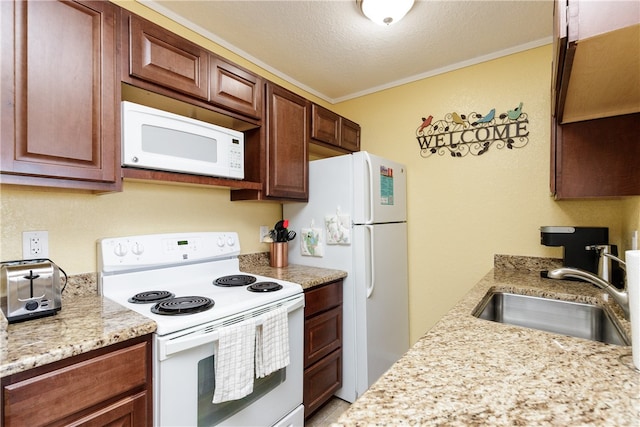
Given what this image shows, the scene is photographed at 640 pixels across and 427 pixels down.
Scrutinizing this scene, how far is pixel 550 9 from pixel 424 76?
A: 894 mm

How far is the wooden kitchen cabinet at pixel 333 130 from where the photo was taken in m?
2.34

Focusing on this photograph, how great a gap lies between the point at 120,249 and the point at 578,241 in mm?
A: 2432

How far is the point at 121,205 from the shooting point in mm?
1653

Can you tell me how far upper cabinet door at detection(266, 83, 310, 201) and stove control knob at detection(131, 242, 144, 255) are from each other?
2.42ft

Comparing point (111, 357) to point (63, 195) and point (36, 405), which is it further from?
point (63, 195)

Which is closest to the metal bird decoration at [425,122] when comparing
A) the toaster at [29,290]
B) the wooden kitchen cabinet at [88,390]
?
the wooden kitchen cabinet at [88,390]

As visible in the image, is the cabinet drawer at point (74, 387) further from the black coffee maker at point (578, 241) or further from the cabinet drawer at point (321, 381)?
the black coffee maker at point (578, 241)

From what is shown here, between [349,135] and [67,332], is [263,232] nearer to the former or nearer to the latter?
[349,135]

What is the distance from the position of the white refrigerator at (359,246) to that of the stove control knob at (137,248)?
3.51ft

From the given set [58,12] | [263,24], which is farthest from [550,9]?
[58,12]

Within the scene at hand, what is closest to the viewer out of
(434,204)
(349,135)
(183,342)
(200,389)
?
(183,342)

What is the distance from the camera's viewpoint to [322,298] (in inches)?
75.2

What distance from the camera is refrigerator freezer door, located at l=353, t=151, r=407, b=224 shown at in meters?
2.06

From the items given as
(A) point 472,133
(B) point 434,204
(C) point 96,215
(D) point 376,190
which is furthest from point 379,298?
(C) point 96,215
